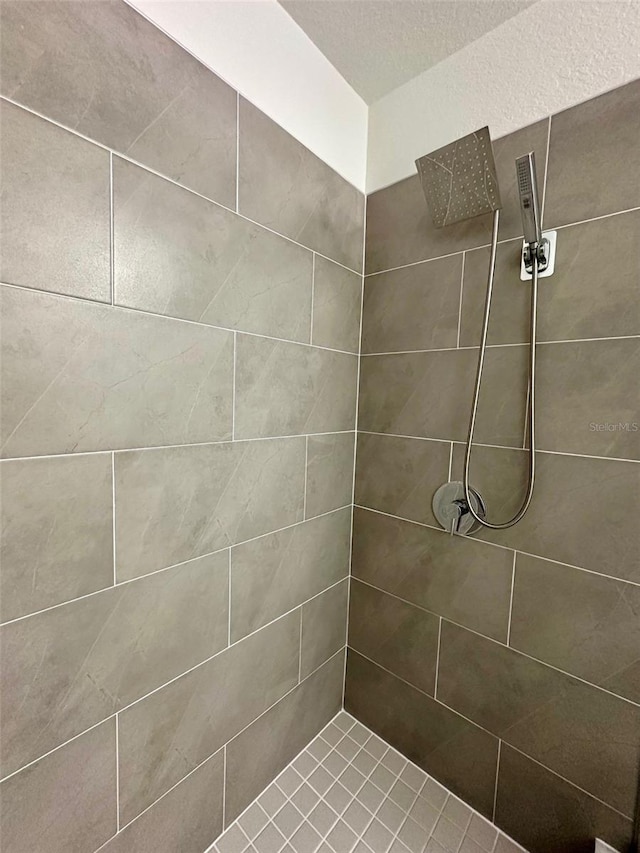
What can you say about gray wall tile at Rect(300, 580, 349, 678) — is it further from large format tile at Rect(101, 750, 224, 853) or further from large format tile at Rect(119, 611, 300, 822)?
large format tile at Rect(101, 750, 224, 853)

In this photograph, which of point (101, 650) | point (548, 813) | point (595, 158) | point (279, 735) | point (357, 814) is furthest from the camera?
point (279, 735)

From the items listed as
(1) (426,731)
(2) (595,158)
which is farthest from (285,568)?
(2) (595,158)

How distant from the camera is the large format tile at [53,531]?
612mm

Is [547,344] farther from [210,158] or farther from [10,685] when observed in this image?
[10,685]

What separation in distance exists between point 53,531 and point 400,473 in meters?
0.97

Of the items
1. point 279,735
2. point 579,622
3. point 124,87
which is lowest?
point 279,735

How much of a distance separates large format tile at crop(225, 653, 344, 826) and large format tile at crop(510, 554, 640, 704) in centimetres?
71

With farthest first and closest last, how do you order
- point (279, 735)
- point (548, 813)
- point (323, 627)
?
point (323, 627)
point (279, 735)
point (548, 813)

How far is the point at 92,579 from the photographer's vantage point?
28.0 inches

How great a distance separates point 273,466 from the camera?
1053mm

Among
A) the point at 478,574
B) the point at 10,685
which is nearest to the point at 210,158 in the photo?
the point at 10,685

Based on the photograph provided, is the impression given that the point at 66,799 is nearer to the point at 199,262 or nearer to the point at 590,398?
the point at 199,262

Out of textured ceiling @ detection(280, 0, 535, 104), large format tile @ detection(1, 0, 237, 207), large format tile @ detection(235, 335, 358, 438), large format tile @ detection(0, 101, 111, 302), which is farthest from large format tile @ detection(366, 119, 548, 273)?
large format tile @ detection(0, 101, 111, 302)

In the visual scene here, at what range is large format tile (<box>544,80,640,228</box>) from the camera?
32.3 inches
